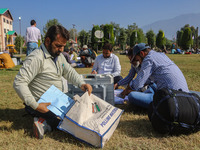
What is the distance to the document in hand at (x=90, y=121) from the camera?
2105mm

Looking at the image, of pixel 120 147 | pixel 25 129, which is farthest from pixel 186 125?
pixel 25 129

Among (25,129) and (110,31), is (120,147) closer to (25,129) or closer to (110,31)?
(25,129)

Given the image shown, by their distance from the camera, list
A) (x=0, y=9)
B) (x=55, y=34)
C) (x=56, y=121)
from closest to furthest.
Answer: (x=55, y=34) < (x=56, y=121) < (x=0, y=9)

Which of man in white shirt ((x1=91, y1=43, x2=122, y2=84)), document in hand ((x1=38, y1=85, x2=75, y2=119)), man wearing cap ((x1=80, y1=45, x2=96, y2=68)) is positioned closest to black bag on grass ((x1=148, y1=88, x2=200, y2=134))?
document in hand ((x1=38, y1=85, x2=75, y2=119))

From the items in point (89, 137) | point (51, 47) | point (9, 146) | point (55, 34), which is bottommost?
point (9, 146)

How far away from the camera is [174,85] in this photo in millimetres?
2678

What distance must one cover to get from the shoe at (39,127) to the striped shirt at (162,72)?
145cm

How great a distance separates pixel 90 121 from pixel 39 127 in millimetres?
743

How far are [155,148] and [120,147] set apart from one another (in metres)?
0.39

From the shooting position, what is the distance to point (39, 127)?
2451mm

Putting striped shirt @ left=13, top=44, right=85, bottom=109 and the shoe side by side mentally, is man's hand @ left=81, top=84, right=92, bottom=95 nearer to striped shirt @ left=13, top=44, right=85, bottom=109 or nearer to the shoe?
striped shirt @ left=13, top=44, right=85, bottom=109

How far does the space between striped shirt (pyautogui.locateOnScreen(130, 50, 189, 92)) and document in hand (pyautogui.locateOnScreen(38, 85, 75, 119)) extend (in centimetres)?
112

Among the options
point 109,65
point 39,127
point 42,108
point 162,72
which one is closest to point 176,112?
point 162,72

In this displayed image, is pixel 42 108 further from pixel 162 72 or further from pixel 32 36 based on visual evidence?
pixel 32 36
